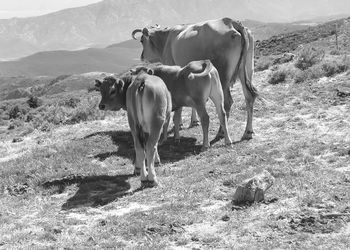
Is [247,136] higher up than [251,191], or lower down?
lower down

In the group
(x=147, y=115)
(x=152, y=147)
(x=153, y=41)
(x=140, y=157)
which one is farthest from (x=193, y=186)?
(x=153, y=41)

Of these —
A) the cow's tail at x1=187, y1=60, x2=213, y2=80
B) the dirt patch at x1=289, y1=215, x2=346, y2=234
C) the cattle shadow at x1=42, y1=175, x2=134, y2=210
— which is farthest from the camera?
the cow's tail at x1=187, y1=60, x2=213, y2=80

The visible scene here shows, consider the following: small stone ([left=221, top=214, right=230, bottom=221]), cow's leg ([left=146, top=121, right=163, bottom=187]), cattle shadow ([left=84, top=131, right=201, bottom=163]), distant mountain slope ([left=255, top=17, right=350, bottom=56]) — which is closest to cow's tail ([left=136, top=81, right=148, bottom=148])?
cow's leg ([left=146, top=121, right=163, bottom=187])

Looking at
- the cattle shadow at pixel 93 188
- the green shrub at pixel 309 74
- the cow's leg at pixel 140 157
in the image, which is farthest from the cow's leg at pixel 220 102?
the green shrub at pixel 309 74

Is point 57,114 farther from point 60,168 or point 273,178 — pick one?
point 273,178

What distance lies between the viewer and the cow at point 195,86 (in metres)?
12.1

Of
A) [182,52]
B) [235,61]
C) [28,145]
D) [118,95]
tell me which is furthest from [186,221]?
[28,145]

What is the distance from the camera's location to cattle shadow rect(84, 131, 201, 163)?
12599 mm

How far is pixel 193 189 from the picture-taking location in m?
9.31

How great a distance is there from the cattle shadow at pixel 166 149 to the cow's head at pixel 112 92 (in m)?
1.60

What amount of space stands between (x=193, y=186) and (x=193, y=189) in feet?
0.70

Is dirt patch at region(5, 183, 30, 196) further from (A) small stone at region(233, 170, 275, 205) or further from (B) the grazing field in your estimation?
(A) small stone at region(233, 170, 275, 205)

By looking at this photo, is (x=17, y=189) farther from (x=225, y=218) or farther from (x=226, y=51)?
(x=226, y=51)

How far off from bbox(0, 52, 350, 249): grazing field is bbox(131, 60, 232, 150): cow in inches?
36.3
